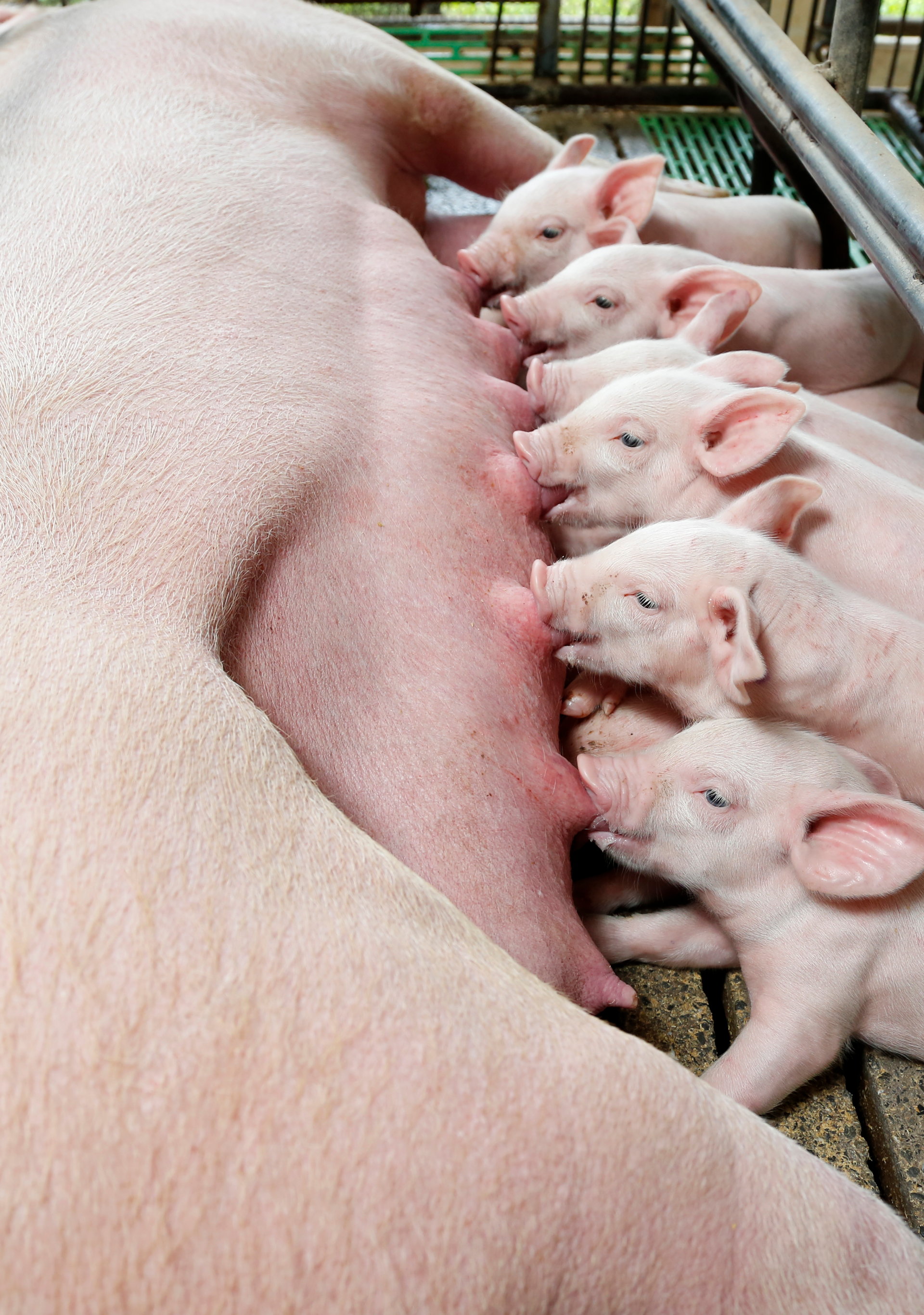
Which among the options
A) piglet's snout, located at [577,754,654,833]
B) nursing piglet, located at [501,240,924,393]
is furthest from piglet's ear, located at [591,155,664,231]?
piglet's snout, located at [577,754,654,833]

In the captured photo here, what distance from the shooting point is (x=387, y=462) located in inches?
70.6

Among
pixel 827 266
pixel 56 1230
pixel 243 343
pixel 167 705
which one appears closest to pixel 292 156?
pixel 243 343

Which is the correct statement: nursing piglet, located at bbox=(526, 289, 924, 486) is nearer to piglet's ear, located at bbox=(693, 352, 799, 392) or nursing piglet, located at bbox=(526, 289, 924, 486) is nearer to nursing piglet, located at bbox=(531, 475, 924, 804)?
piglet's ear, located at bbox=(693, 352, 799, 392)

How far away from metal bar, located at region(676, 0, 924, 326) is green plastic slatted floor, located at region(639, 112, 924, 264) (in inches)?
45.6

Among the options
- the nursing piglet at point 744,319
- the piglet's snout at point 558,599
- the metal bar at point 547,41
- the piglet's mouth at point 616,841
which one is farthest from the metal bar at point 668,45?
the piglet's mouth at point 616,841

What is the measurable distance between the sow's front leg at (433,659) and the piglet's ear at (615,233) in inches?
31.4

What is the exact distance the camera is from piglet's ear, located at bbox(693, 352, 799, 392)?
6.91 feet

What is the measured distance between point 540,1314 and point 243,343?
4.40 ft

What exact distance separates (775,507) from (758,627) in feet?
0.78

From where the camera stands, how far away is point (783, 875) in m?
1.73

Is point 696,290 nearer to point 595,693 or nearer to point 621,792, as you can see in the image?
point 595,693

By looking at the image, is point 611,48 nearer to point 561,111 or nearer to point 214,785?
point 561,111

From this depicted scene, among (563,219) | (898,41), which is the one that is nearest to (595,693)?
(563,219)

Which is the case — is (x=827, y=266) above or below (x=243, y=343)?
below
